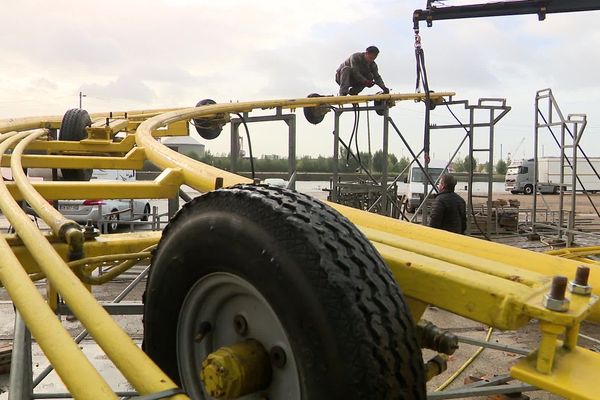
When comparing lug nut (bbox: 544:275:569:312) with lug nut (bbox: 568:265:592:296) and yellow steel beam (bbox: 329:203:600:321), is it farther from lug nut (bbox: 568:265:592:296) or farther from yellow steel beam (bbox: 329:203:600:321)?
yellow steel beam (bbox: 329:203:600:321)

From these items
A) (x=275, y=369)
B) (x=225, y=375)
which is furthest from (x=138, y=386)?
(x=275, y=369)

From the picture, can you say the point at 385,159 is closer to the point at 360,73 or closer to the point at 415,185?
the point at 360,73

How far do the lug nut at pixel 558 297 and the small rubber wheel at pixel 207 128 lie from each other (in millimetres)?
8021

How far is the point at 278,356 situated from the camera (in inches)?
62.8

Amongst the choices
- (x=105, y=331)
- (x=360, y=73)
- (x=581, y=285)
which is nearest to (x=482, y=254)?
(x=581, y=285)

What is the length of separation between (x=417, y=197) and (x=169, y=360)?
1758 centimetres

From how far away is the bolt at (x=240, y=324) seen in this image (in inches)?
68.2

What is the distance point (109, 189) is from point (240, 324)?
213 centimetres

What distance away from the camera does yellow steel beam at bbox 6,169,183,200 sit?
133 inches

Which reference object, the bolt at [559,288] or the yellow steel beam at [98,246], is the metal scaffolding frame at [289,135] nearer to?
the yellow steel beam at [98,246]

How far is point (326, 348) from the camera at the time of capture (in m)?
1.37

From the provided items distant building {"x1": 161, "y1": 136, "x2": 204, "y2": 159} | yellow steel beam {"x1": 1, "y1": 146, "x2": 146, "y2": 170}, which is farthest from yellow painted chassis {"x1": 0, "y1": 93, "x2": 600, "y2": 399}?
distant building {"x1": 161, "y1": 136, "x2": 204, "y2": 159}

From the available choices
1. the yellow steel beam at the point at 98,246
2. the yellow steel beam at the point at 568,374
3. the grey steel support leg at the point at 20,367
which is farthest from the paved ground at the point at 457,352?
the yellow steel beam at the point at 568,374

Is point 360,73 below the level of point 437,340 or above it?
above
